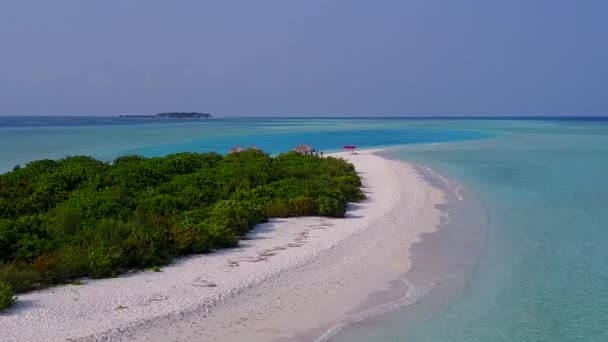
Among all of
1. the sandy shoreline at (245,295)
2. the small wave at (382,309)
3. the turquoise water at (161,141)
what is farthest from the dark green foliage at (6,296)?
the turquoise water at (161,141)

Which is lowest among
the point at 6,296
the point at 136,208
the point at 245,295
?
the point at 245,295

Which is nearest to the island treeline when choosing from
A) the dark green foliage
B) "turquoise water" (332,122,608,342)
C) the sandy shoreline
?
the dark green foliage

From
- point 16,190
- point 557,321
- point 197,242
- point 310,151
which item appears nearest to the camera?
point 557,321

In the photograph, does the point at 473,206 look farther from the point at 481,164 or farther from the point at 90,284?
the point at 481,164

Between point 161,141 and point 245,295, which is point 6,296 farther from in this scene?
point 161,141

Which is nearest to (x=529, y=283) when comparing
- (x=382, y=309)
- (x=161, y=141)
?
(x=382, y=309)

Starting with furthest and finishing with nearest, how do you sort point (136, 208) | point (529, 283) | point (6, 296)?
point (136, 208) < point (529, 283) < point (6, 296)

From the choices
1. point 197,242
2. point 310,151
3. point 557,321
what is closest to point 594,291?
point 557,321
